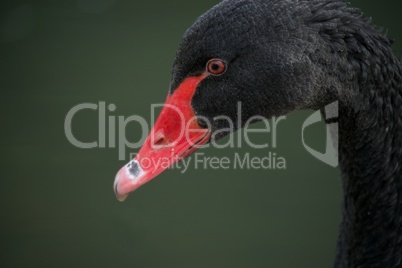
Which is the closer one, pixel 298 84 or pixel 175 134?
pixel 298 84

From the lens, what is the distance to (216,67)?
6.64 ft

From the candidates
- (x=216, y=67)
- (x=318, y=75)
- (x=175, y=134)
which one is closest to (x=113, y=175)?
(x=175, y=134)

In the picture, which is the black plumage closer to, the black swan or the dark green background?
the black swan

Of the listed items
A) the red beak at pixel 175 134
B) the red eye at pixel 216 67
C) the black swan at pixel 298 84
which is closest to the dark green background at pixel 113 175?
the black swan at pixel 298 84

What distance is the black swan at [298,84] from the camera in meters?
1.94

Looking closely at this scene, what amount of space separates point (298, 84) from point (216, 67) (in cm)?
→ 27

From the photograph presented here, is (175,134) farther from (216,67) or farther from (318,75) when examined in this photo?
(318,75)

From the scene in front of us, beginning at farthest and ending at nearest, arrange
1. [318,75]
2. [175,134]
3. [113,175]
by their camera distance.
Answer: [113,175] → [175,134] → [318,75]

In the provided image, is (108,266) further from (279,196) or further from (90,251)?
(279,196)

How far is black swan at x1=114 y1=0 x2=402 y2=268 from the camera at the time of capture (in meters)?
1.94

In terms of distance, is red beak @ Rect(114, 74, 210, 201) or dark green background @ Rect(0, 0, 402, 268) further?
dark green background @ Rect(0, 0, 402, 268)

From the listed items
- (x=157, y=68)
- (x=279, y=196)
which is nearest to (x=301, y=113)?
(x=279, y=196)

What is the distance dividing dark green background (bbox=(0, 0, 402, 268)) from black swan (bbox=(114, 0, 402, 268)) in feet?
6.61

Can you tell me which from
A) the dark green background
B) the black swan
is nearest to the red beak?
the black swan
